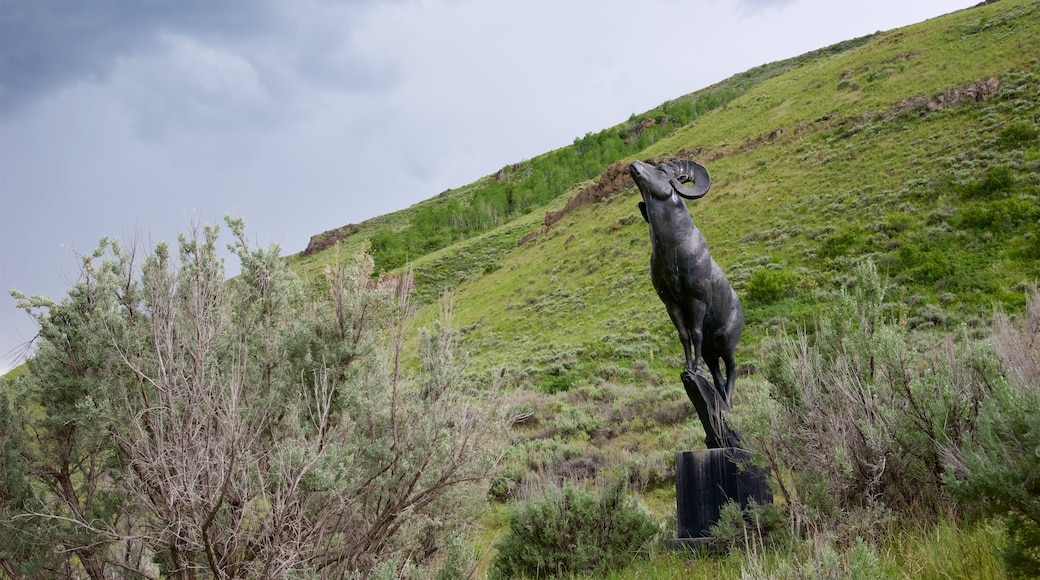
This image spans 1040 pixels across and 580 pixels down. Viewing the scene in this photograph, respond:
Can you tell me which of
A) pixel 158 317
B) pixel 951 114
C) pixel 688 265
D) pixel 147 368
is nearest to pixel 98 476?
pixel 147 368

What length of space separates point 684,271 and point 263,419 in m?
3.43

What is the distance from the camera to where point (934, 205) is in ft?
84.3

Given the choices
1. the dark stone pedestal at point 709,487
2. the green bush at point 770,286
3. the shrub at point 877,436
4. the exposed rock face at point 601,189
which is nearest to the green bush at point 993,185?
the green bush at point 770,286

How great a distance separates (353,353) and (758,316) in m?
18.6

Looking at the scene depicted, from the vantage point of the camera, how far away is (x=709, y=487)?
5699 mm

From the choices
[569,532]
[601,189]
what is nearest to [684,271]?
[569,532]

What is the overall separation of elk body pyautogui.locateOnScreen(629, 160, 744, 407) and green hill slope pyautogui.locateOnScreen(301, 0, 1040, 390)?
24.4 feet

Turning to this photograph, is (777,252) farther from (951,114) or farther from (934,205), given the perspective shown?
(951,114)

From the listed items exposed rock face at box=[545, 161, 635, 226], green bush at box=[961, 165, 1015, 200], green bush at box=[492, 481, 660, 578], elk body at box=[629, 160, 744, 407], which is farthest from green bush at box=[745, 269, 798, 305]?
exposed rock face at box=[545, 161, 635, 226]

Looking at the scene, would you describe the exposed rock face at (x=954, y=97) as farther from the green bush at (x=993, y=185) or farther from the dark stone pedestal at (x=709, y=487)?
the dark stone pedestal at (x=709, y=487)

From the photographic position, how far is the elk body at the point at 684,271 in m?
5.96

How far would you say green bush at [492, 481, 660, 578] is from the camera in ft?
19.7

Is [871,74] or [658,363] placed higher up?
[871,74]

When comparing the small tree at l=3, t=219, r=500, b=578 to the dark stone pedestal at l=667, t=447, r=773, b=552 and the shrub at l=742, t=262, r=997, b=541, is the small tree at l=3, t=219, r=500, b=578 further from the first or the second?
the shrub at l=742, t=262, r=997, b=541
